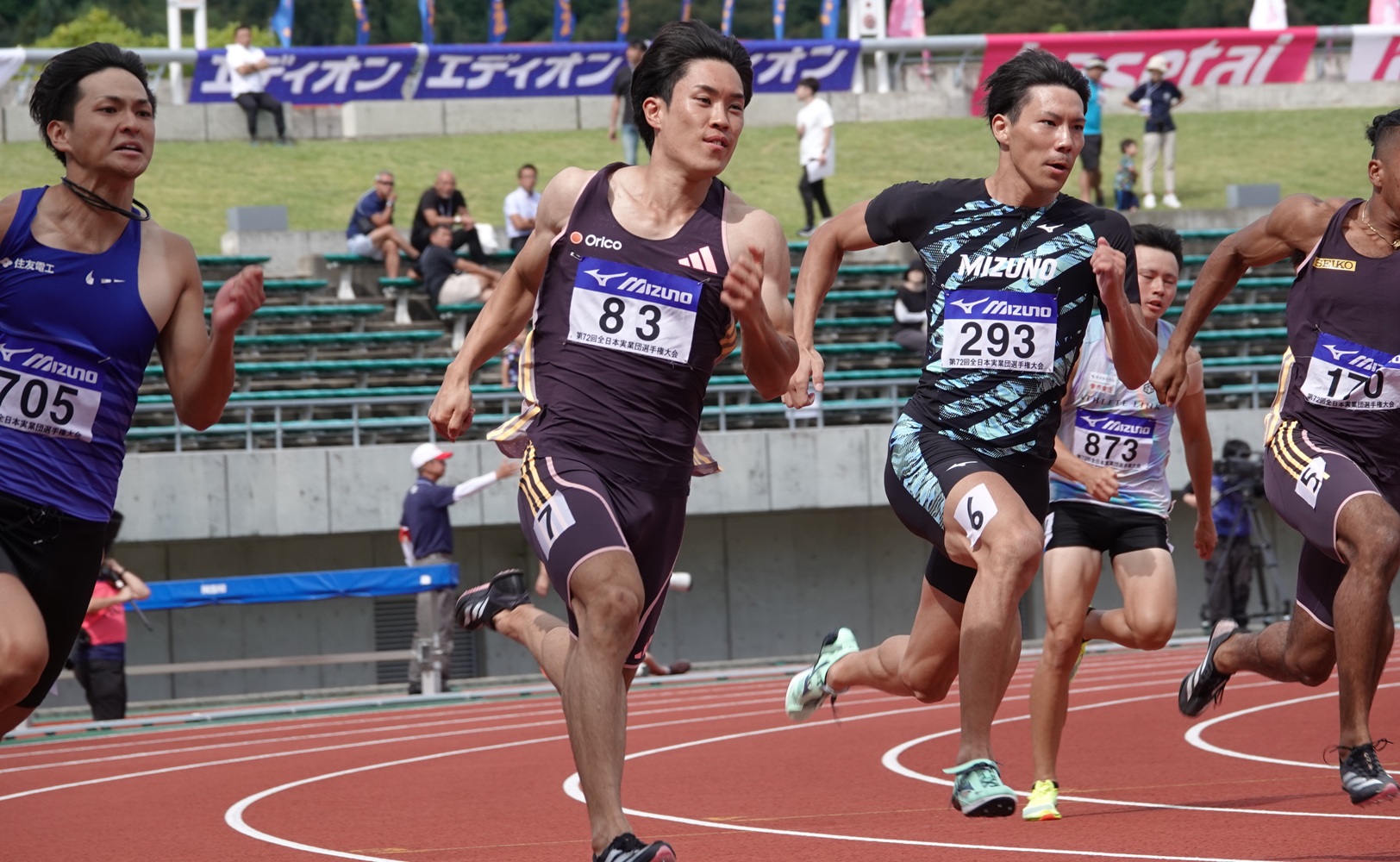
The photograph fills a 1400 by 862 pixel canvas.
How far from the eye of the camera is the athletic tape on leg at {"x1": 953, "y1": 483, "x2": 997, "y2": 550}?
5.62 metres

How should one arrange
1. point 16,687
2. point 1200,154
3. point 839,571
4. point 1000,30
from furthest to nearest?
point 1000,30
point 1200,154
point 839,571
point 16,687

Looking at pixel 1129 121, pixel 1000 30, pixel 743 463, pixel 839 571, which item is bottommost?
pixel 839 571

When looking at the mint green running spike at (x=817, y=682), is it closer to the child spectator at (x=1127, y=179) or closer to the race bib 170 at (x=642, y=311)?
the race bib 170 at (x=642, y=311)

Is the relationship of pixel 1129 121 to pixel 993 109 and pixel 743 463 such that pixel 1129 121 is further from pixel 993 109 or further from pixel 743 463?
pixel 993 109

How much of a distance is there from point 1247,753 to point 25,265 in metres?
5.85

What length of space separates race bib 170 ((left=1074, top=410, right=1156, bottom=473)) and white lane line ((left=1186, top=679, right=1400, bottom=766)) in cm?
131

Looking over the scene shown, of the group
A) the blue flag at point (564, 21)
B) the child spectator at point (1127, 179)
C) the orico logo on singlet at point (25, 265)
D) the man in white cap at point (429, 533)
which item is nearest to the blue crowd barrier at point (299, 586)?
the man in white cap at point (429, 533)

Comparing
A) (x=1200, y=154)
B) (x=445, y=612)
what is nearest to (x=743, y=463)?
(x=445, y=612)

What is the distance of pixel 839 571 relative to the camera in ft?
64.6

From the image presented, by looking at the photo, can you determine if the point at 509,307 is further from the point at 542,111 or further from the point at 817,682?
the point at 542,111

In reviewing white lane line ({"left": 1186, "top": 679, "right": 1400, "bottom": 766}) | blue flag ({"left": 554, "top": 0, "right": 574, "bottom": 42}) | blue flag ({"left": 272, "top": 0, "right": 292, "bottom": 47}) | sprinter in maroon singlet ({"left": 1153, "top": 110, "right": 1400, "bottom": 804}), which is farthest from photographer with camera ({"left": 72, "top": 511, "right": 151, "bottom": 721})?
blue flag ({"left": 554, "top": 0, "right": 574, "bottom": 42})

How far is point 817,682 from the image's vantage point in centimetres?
746

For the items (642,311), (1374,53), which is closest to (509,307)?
(642,311)

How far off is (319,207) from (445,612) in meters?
15.1
